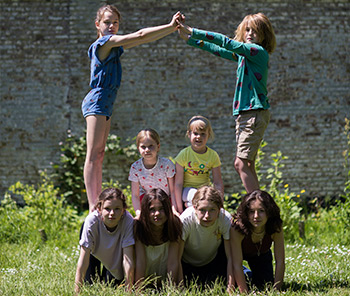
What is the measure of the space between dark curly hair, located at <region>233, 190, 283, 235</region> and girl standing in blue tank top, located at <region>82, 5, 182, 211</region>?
1.31 meters

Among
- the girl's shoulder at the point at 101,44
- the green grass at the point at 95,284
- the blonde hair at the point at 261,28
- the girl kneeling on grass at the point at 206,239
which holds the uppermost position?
the blonde hair at the point at 261,28

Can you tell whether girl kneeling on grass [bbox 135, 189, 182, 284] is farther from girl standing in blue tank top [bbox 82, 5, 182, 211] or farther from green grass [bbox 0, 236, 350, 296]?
girl standing in blue tank top [bbox 82, 5, 182, 211]

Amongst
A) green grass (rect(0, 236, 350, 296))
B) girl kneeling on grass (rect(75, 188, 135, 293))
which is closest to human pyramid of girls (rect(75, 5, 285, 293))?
girl kneeling on grass (rect(75, 188, 135, 293))

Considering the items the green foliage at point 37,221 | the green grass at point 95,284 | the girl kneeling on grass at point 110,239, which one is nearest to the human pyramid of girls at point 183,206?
the girl kneeling on grass at point 110,239

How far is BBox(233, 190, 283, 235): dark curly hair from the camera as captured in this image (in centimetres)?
381

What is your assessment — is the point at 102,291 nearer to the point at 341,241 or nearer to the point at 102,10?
the point at 102,10

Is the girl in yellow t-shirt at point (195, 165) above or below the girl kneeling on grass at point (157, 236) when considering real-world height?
above

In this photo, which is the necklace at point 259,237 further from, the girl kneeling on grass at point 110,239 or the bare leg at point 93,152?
the bare leg at point 93,152

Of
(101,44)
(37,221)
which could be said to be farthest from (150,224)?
(37,221)

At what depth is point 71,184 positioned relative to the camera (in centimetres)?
768

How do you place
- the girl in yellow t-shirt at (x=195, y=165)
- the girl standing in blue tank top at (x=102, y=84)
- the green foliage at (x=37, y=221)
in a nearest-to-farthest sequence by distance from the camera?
the girl standing in blue tank top at (x=102, y=84)
the girl in yellow t-shirt at (x=195, y=165)
the green foliage at (x=37, y=221)

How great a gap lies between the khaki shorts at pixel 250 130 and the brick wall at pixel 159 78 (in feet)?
12.2

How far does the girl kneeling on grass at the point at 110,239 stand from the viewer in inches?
146

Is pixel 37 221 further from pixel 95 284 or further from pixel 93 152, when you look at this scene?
pixel 95 284
